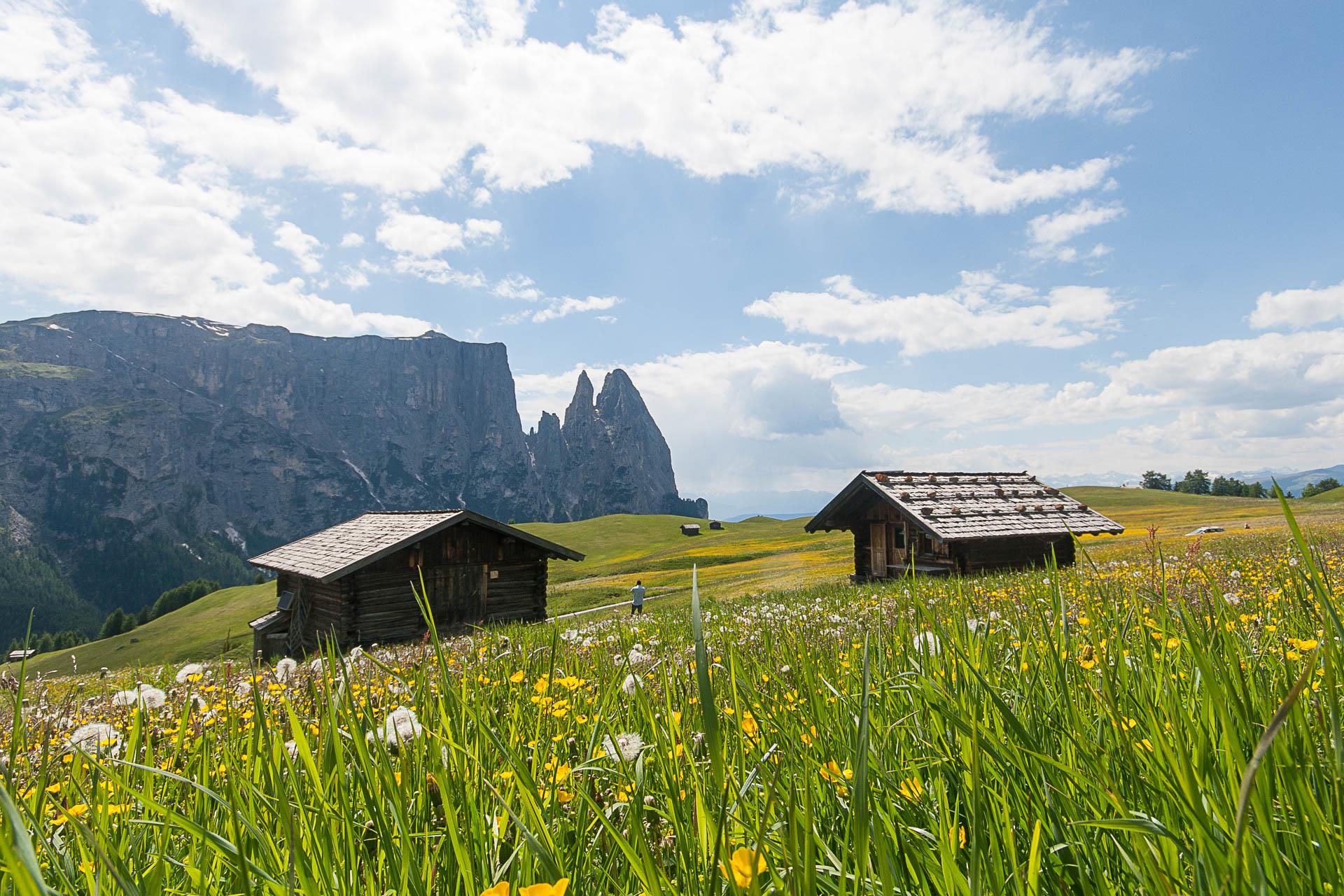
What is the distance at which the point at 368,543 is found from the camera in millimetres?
23812

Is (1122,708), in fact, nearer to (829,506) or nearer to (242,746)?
(242,746)

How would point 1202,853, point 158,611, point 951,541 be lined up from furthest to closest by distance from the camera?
point 158,611 < point 951,541 < point 1202,853

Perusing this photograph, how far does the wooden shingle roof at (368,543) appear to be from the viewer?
22016 millimetres

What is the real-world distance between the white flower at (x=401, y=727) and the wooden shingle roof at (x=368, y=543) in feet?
62.7

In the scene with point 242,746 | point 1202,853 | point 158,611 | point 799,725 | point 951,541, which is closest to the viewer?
point 1202,853

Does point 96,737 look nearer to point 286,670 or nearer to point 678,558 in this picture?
point 286,670

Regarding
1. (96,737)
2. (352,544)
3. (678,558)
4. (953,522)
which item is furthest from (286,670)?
(678,558)

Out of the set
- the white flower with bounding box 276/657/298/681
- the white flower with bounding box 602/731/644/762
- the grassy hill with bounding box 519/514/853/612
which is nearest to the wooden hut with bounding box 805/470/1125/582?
the grassy hill with bounding box 519/514/853/612

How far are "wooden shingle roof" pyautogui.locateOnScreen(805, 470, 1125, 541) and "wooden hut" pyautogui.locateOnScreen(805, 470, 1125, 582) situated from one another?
0.04m

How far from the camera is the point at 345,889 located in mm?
1253

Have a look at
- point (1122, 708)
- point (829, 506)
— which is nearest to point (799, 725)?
point (1122, 708)

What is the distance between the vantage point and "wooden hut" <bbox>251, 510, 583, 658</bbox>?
22828mm

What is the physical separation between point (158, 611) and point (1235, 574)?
14451cm

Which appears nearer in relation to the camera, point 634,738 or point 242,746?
point 634,738
